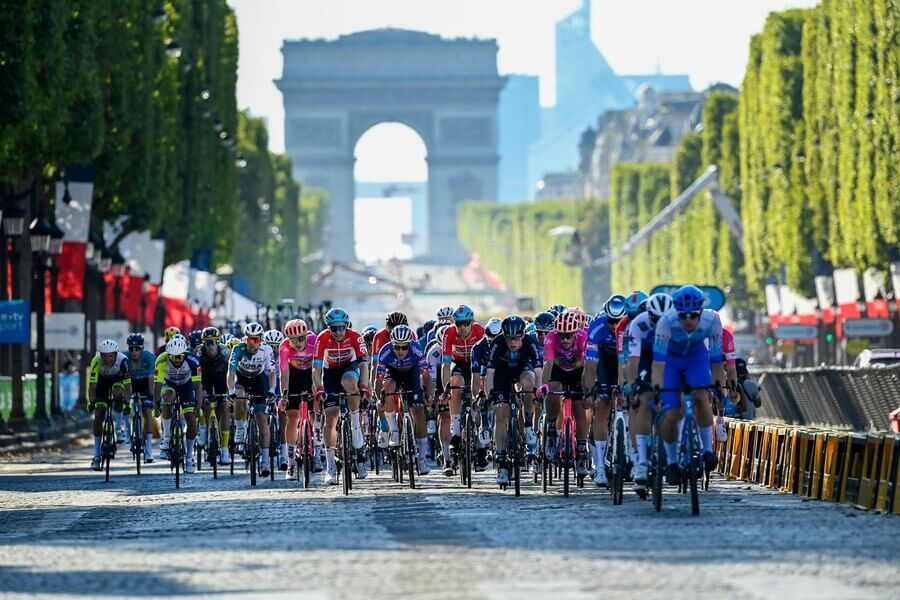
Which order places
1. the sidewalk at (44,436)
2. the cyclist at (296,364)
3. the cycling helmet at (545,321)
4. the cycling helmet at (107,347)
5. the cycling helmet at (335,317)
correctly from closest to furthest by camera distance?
the cycling helmet at (335,317)
the cycling helmet at (545,321)
the cyclist at (296,364)
the cycling helmet at (107,347)
the sidewalk at (44,436)

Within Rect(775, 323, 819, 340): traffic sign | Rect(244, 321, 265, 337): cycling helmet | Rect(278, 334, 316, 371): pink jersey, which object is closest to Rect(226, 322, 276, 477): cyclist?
Rect(244, 321, 265, 337): cycling helmet

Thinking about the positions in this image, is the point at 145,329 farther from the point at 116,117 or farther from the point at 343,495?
the point at 343,495

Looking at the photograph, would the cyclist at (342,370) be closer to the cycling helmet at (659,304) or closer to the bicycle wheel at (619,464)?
the bicycle wheel at (619,464)

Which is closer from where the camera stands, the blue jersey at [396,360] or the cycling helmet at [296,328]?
the cycling helmet at [296,328]

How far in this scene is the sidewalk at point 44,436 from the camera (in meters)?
41.9

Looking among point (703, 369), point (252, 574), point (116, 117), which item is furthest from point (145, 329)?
point (252, 574)

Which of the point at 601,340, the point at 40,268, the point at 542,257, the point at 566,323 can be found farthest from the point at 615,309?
the point at 542,257

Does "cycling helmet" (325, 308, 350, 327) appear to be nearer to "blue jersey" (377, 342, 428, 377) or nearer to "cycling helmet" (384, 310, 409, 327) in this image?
"blue jersey" (377, 342, 428, 377)

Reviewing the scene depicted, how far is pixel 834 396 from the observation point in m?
45.7

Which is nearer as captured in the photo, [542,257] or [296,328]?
[296,328]

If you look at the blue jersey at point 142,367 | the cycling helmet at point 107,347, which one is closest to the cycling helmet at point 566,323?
the cycling helmet at point 107,347

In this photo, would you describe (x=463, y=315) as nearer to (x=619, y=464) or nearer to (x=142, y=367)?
(x=619, y=464)

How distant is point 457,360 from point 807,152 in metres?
46.6

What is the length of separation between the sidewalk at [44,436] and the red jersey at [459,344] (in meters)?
15.8
